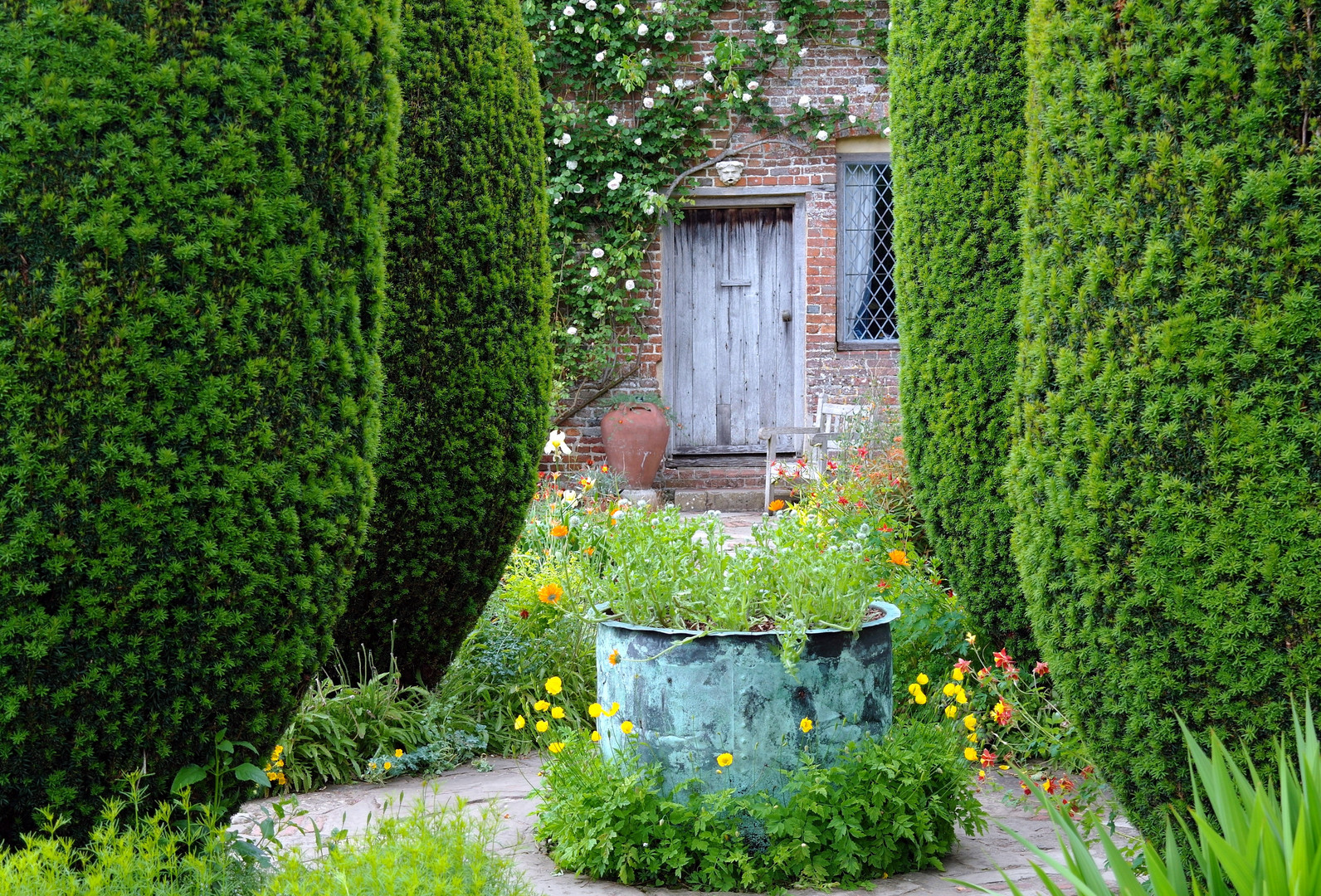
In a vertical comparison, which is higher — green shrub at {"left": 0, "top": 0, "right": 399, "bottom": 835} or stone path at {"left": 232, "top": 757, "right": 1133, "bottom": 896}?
green shrub at {"left": 0, "top": 0, "right": 399, "bottom": 835}

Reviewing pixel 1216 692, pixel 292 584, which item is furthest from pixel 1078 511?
pixel 292 584

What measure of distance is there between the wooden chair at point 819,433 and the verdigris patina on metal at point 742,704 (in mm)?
5699

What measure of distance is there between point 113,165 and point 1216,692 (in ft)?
7.89

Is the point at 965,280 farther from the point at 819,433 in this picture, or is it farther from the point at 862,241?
the point at 862,241

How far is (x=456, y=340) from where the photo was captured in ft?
12.7

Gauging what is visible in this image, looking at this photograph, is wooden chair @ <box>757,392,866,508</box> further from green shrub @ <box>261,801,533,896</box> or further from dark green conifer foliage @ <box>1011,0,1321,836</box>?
green shrub @ <box>261,801,533,896</box>

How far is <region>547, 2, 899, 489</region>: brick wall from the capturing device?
33.5 ft

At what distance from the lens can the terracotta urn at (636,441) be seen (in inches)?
389

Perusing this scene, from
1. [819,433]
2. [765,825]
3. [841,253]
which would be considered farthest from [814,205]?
[765,825]

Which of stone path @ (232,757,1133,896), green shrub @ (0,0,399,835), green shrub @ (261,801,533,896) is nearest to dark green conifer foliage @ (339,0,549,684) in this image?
stone path @ (232,757,1133,896)

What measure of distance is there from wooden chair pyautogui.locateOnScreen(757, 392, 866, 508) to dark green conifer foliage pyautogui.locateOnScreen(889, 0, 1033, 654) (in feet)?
14.7

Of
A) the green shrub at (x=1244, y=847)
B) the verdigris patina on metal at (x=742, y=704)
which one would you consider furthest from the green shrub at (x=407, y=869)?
the green shrub at (x=1244, y=847)

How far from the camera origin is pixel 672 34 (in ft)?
32.8

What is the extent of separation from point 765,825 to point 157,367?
6.15 ft
